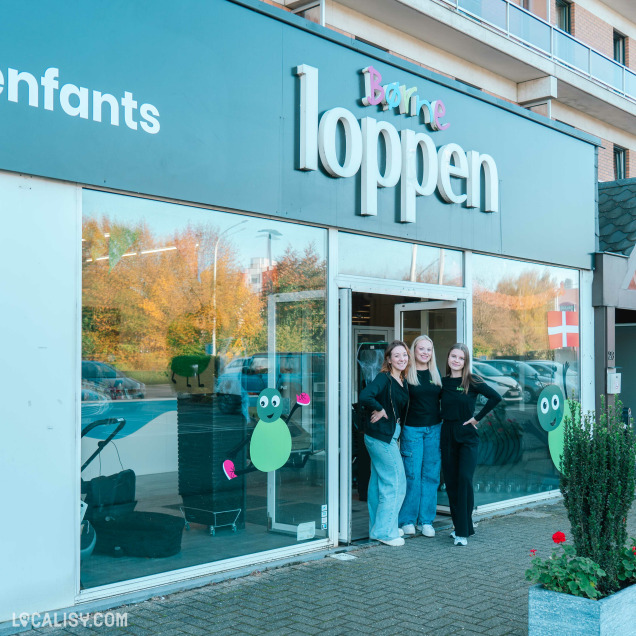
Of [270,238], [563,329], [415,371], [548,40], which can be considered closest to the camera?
[270,238]

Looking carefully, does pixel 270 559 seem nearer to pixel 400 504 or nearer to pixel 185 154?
pixel 400 504

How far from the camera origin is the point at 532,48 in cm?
1802

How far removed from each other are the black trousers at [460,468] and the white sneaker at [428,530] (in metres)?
0.35

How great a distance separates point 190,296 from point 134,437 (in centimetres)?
113

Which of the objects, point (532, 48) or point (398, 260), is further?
point (532, 48)

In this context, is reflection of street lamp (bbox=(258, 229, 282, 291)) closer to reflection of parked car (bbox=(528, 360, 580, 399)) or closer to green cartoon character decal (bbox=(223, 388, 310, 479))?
green cartoon character decal (bbox=(223, 388, 310, 479))

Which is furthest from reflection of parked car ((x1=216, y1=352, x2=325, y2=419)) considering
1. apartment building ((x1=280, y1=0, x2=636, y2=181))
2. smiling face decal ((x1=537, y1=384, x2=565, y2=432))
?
apartment building ((x1=280, y1=0, x2=636, y2=181))

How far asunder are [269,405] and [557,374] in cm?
494

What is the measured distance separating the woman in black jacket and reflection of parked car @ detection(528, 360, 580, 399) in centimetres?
314

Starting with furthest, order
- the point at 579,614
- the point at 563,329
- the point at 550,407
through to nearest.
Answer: the point at 563,329 → the point at 550,407 → the point at 579,614

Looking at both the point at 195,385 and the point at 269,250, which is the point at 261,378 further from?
the point at 269,250

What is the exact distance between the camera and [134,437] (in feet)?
18.0

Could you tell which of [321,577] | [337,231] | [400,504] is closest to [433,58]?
[337,231]

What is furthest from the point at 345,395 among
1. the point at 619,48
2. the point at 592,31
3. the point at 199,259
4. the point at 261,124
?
the point at 619,48
